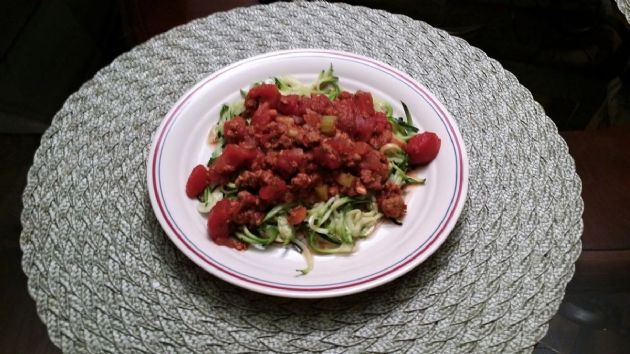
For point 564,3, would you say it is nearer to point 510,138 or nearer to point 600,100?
point 600,100

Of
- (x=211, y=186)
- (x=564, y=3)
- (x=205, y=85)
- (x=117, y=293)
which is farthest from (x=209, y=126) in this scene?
(x=564, y=3)

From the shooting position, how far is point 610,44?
268 centimetres

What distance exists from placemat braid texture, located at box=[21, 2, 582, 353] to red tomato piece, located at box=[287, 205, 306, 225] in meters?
0.28

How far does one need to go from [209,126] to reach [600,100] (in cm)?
177

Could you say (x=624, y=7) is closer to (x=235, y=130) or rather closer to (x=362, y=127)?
(x=362, y=127)

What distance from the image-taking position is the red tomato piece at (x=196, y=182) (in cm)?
204

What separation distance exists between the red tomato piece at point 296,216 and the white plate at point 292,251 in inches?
4.3

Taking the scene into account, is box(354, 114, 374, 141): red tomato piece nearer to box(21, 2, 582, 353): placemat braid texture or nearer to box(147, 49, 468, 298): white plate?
box(147, 49, 468, 298): white plate

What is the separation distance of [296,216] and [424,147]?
0.55 meters

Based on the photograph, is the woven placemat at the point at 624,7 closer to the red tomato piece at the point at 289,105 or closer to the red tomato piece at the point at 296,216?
the red tomato piece at the point at 289,105

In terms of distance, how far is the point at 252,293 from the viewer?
75.3 inches

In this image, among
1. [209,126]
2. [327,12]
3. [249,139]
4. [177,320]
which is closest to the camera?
[177,320]

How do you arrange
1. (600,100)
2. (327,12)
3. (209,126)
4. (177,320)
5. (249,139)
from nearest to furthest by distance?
(177,320), (249,139), (209,126), (600,100), (327,12)

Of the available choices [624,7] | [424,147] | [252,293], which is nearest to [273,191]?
[252,293]
